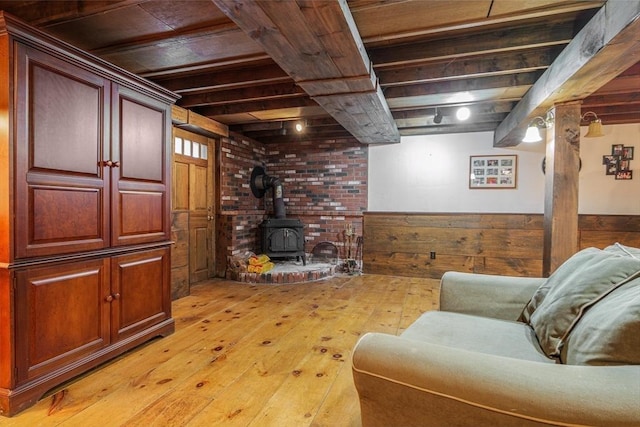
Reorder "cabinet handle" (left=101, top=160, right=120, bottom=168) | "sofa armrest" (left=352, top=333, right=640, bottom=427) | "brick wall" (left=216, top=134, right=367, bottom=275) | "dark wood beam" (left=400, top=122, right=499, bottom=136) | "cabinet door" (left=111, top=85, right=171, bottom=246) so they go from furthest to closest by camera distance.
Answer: "brick wall" (left=216, top=134, right=367, bottom=275), "dark wood beam" (left=400, top=122, right=499, bottom=136), "cabinet door" (left=111, top=85, right=171, bottom=246), "cabinet handle" (left=101, top=160, right=120, bottom=168), "sofa armrest" (left=352, top=333, right=640, bottom=427)

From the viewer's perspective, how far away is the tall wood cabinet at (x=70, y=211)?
164 centimetres

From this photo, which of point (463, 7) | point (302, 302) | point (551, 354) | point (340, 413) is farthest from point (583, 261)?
point (302, 302)

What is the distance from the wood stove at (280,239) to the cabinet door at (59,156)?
9.81ft

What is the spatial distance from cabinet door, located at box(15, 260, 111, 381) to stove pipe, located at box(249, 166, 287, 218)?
3320mm

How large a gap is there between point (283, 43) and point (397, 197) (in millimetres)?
3643

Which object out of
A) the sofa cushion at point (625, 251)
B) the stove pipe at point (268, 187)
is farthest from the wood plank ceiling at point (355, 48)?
the stove pipe at point (268, 187)

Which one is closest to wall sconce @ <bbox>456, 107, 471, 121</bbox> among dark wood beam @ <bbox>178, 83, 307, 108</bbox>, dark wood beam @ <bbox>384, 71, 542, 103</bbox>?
dark wood beam @ <bbox>384, 71, 542, 103</bbox>

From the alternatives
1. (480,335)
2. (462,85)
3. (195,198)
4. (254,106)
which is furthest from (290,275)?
(480,335)

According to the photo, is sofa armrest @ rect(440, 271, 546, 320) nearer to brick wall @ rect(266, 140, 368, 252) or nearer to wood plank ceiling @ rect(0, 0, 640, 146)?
wood plank ceiling @ rect(0, 0, 640, 146)

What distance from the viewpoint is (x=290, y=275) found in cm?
447

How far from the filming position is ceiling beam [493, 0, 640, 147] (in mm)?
1657

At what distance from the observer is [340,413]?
5.41ft

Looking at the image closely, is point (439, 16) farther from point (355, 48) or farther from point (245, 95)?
point (245, 95)

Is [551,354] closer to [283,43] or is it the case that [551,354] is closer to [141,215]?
[283,43]
